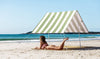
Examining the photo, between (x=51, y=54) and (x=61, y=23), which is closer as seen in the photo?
(x=51, y=54)

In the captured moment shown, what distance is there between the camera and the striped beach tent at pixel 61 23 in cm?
964

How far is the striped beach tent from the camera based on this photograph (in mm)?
9641

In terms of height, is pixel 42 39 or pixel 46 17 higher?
pixel 46 17

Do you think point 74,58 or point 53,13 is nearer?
point 74,58

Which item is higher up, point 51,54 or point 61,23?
point 61,23

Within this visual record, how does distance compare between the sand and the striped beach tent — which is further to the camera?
the striped beach tent

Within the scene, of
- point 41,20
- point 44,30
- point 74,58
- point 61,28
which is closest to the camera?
point 74,58

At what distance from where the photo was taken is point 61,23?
9.80 m

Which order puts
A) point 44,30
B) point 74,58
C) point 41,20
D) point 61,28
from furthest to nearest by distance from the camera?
point 41,20, point 44,30, point 61,28, point 74,58

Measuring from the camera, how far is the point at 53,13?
35.6ft

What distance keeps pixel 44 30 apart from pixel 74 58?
391cm

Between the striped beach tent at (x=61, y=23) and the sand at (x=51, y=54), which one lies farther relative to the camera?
the striped beach tent at (x=61, y=23)

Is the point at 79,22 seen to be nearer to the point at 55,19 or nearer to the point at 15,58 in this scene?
the point at 55,19

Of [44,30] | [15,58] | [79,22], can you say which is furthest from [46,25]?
[15,58]
